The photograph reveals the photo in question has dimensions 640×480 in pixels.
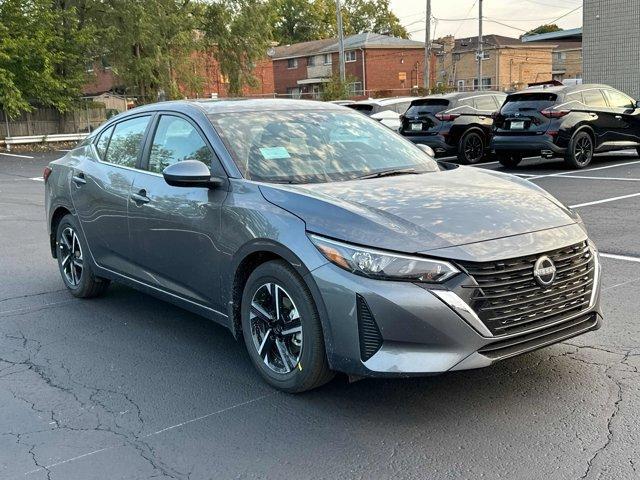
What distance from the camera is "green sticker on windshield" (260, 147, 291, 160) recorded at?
4495mm

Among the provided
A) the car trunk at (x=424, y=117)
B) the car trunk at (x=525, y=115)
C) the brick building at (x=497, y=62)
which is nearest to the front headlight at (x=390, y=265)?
the car trunk at (x=525, y=115)

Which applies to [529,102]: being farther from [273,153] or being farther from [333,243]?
[333,243]

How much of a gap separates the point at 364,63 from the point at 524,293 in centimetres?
5670

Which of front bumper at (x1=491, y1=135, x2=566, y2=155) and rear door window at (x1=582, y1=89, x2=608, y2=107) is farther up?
rear door window at (x1=582, y1=89, x2=608, y2=107)

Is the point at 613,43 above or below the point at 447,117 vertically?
above

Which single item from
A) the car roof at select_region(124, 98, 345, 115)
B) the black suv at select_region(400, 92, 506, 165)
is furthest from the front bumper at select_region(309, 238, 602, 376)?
the black suv at select_region(400, 92, 506, 165)

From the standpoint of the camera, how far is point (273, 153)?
4527 mm

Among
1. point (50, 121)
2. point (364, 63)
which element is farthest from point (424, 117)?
point (364, 63)

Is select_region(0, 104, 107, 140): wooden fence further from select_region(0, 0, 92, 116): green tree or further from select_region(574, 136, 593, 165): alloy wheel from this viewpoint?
select_region(574, 136, 593, 165): alloy wheel

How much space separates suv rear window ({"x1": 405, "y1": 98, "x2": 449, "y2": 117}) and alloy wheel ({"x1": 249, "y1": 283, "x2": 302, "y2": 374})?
1296 cm

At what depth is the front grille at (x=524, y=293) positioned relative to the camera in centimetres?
343

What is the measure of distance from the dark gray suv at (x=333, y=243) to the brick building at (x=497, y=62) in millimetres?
58781

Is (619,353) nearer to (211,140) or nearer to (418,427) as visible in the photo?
(418,427)

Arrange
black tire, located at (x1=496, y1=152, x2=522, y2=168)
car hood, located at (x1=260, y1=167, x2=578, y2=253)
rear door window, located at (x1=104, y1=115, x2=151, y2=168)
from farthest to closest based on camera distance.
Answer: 1. black tire, located at (x1=496, y1=152, x2=522, y2=168)
2. rear door window, located at (x1=104, y1=115, x2=151, y2=168)
3. car hood, located at (x1=260, y1=167, x2=578, y2=253)
